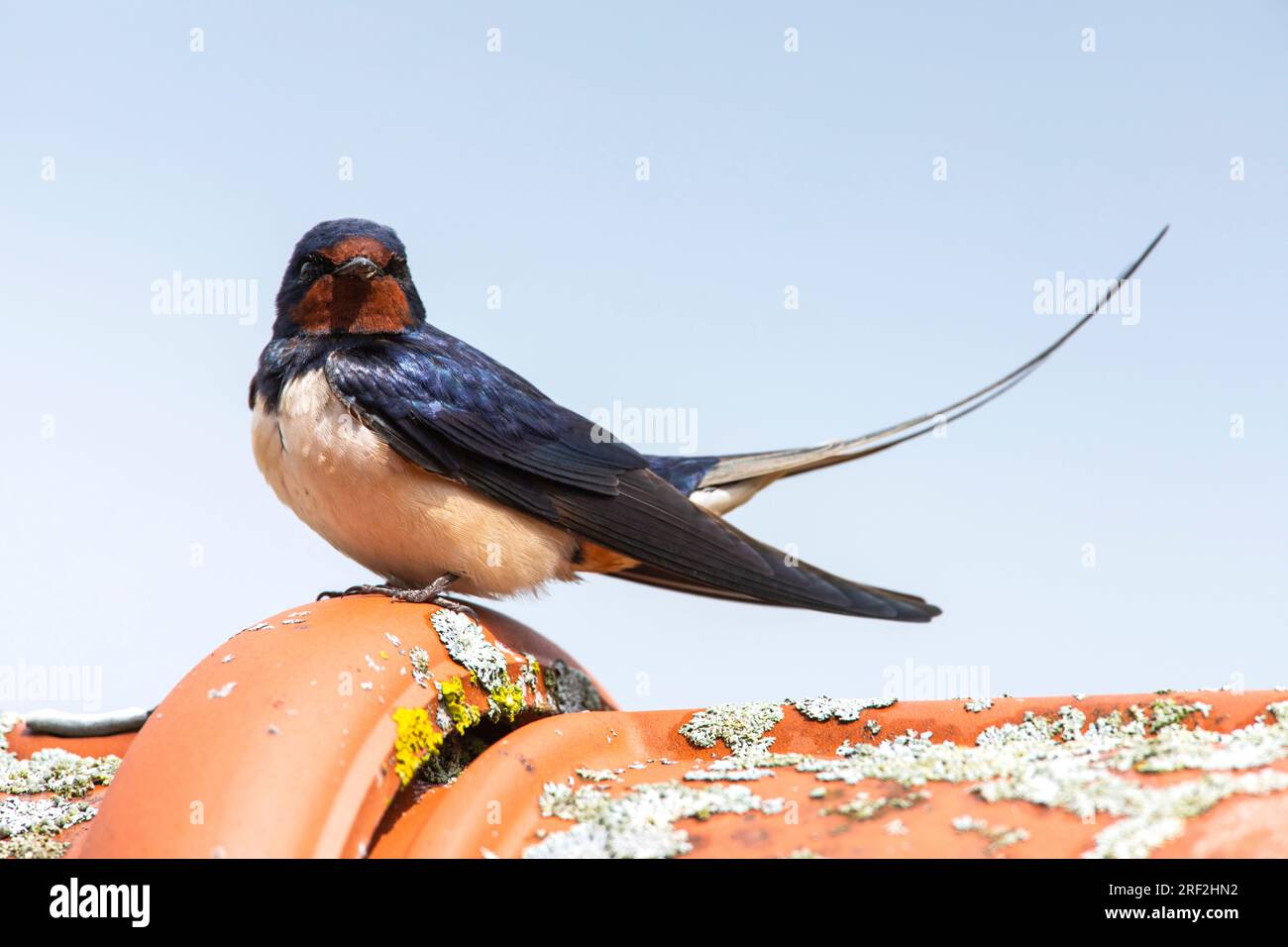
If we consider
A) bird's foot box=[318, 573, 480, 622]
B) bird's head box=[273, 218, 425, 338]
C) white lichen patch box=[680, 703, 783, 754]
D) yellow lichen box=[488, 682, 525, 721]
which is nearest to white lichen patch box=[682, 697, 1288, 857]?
white lichen patch box=[680, 703, 783, 754]

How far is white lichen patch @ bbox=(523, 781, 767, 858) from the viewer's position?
169 cm

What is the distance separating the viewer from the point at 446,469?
315 cm

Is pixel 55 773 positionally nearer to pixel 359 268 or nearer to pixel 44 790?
pixel 44 790

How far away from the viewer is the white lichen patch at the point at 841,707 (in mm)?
2260

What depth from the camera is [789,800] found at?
1764 millimetres

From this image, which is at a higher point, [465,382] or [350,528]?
[465,382]

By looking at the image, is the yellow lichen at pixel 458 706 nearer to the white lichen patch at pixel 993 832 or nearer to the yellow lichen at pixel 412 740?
the yellow lichen at pixel 412 740

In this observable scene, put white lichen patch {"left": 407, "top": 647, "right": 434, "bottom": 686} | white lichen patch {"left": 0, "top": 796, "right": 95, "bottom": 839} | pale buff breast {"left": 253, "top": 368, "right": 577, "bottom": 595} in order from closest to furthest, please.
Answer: white lichen patch {"left": 407, "top": 647, "right": 434, "bottom": 686} < white lichen patch {"left": 0, "top": 796, "right": 95, "bottom": 839} < pale buff breast {"left": 253, "top": 368, "right": 577, "bottom": 595}

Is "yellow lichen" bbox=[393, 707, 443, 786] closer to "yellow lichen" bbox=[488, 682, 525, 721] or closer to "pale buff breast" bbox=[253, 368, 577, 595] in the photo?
"yellow lichen" bbox=[488, 682, 525, 721]

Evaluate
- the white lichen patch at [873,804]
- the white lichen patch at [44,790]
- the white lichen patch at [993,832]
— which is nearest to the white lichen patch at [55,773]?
the white lichen patch at [44,790]

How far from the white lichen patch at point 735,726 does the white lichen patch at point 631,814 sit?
0.33 metres
